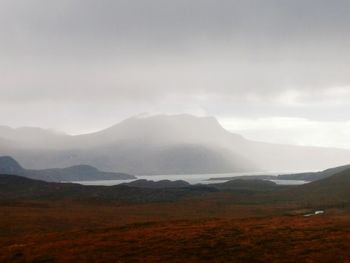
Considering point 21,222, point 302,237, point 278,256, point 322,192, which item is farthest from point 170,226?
point 322,192

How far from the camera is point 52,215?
113m

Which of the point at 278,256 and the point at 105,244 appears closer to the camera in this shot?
the point at 278,256

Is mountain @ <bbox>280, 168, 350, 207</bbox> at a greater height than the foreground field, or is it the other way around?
mountain @ <bbox>280, 168, 350, 207</bbox>

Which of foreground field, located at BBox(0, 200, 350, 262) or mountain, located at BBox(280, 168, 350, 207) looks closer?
foreground field, located at BBox(0, 200, 350, 262)

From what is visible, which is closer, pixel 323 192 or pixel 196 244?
pixel 196 244

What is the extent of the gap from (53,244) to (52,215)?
186ft

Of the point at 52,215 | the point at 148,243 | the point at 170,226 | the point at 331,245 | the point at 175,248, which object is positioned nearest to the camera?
the point at 331,245

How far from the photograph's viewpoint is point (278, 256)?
4519 cm

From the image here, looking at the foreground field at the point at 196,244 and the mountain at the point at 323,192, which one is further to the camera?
the mountain at the point at 323,192

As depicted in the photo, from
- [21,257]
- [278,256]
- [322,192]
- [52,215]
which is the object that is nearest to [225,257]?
[278,256]

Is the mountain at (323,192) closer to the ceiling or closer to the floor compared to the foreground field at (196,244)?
closer to the ceiling

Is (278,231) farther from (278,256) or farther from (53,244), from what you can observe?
(53,244)

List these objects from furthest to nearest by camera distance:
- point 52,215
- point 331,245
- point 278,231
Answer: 1. point 52,215
2. point 278,231
3. point 331,245

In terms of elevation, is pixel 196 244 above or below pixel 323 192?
below
